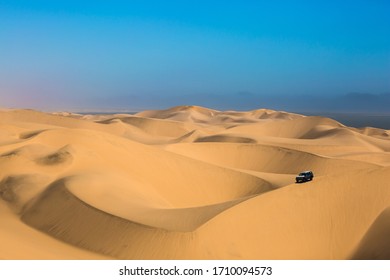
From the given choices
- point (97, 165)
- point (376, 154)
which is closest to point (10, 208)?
point (97, 165)

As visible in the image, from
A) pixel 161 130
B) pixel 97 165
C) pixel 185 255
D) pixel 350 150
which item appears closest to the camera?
pixel 185 255

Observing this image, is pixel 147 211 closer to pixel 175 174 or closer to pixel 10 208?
pixel 10 208

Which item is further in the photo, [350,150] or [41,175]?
[350,150]

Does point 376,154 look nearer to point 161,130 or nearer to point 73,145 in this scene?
point 73,145

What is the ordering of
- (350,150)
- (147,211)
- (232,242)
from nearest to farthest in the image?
(232,242) → (147,211) → (350,150)

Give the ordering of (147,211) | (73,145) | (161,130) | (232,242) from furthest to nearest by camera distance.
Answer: (161,130) < (73,145) < (147,211) < (232,242)

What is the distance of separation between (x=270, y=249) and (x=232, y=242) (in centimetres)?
178

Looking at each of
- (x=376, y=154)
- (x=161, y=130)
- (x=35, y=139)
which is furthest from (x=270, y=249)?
(x=161, y=130)

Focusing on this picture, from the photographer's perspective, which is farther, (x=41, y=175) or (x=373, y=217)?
(x=41, y=175)

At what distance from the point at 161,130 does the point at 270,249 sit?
69480 mm

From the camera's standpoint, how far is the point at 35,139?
30.3m

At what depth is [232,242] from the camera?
49.6 feet

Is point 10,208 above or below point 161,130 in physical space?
above

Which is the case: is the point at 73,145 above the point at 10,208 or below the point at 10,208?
above
